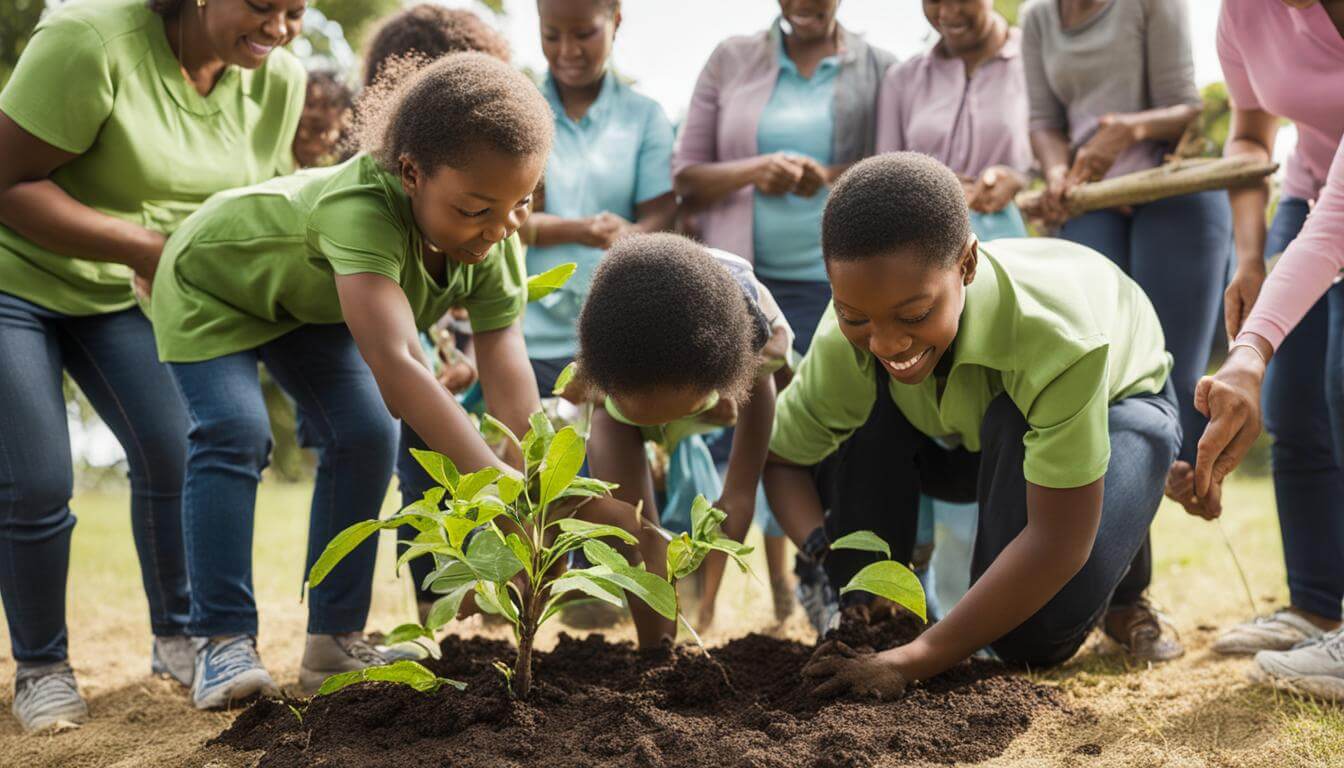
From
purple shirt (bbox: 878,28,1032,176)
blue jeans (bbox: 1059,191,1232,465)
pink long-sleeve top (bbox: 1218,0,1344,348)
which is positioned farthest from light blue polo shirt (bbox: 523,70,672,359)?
pink long-sleeve top (bbox: 1218,0,1344,348)

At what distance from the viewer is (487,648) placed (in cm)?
270

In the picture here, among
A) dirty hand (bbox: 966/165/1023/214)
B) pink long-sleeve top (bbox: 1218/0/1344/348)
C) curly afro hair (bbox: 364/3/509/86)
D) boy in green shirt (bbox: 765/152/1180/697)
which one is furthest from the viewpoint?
dirty hand (bbox: 966/165/1023/214)

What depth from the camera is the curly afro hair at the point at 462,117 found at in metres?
2.37

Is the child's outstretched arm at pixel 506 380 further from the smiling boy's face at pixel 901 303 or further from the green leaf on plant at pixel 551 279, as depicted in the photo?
the smiling boy's face at pixel 901 303

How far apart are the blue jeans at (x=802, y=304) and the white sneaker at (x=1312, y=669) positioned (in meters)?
1.63

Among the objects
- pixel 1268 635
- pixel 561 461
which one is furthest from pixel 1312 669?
pixel 561 461

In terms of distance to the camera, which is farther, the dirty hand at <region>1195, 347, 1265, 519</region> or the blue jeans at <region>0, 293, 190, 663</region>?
the blue jeans at <region>0, 293, 190, 663</region>

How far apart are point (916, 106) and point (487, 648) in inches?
88.3

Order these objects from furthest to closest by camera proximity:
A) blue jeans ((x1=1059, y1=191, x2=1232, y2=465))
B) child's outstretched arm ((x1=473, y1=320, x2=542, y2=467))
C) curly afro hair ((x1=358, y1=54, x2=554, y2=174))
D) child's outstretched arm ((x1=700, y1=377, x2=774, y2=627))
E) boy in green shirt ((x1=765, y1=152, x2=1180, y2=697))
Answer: blue jeans ((x1=1059, y1=191, x2=1232, y2=465)) < child's outstretched arm ((x1=700, y1=377, x2=774, y2=627)) < child's outstretched arm ((x1=473, y1=320, x2=542, y2=467)) < curly afro hair ((x1=358, y1=54, x2=554, y2=174)) < boy in green shirt ((x1=765, y1=152, x2=1180, y2=697))

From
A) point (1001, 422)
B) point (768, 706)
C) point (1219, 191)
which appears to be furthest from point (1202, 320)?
point (768, 706)

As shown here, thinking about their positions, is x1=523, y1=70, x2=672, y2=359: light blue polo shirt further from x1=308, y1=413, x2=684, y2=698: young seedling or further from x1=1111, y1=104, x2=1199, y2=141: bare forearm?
x1=308, y1=413, x2=684, y2=698: young seedling

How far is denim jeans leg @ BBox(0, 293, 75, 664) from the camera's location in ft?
8.80

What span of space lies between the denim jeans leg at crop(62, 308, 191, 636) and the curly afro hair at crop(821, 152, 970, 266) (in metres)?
1.79

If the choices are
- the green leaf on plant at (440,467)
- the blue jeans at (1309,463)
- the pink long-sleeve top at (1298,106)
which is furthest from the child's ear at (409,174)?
the blue jeans at (1309,463)
